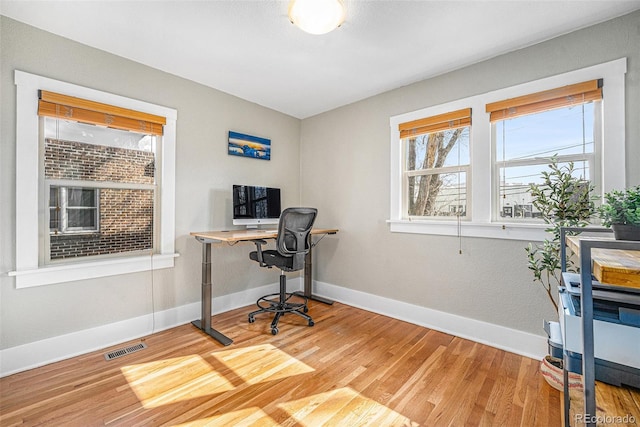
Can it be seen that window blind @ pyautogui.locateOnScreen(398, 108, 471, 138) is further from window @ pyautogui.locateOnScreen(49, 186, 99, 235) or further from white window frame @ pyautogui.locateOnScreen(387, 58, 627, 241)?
window @ pyautogui.locateOnScreen(49, 186, 99, 235)

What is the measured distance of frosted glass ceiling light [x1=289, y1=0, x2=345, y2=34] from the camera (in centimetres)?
172

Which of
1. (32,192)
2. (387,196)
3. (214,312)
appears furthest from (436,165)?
(32,192)

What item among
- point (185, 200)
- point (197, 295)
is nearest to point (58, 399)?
point (197, 295)

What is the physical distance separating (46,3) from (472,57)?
3164 mm

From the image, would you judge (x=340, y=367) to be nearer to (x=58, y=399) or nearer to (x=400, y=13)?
(x=58, y=399)

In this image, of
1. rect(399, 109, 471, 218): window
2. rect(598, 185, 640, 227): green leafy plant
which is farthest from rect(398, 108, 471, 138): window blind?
rect(598, 185, 640, 227): green leafy plant

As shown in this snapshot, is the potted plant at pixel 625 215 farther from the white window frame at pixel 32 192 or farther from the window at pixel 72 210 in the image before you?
the window at pixel 72 210

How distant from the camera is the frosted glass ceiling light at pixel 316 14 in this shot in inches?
67.7

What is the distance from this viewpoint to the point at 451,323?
2641 mm

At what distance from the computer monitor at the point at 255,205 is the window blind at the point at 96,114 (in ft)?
3.19

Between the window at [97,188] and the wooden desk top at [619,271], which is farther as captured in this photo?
the window at [97,188]

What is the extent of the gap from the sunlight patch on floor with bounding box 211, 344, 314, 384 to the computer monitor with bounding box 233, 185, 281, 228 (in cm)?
135

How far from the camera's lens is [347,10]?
1.87 metres

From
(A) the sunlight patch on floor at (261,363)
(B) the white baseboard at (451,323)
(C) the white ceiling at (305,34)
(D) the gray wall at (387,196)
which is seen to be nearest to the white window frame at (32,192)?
(C) the white ceiling at (305,34)
